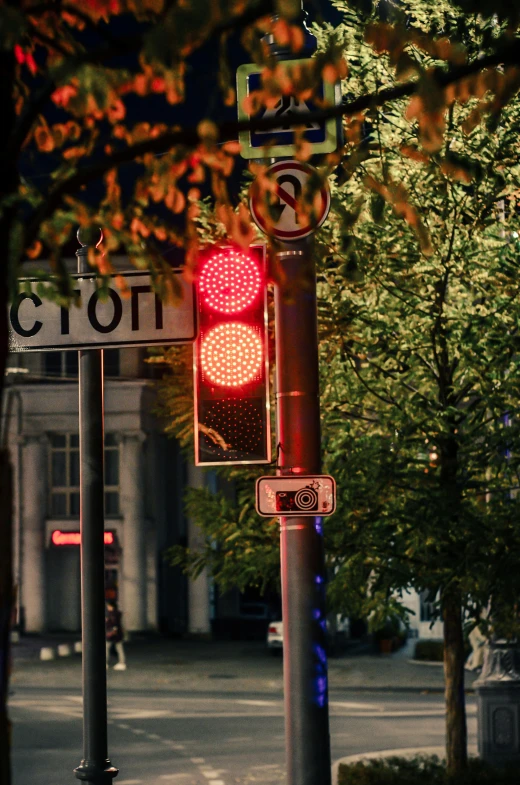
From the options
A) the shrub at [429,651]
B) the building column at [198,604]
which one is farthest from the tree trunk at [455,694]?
the building column at [198,604]

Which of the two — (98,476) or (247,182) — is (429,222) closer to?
(247,182)

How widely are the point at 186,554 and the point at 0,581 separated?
10.5 meters

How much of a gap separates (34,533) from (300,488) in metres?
40.3

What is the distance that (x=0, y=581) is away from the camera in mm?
4086

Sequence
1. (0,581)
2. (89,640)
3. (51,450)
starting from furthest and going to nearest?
(51,450), (89,640), (0,581)

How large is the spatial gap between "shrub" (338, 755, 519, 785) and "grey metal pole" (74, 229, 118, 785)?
23.4 feet

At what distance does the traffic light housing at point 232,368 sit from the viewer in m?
6.48

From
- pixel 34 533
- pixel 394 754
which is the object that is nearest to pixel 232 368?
pixel 394 754

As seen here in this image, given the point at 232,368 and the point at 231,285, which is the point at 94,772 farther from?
the point at 231,285

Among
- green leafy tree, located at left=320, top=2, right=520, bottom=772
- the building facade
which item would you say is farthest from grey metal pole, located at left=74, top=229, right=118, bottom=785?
the building facade

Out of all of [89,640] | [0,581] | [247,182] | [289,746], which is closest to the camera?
[0,581]

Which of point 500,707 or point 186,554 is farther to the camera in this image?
point 500,707

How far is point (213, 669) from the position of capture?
1406 inches

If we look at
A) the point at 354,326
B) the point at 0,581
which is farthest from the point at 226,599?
the point at 0,581
